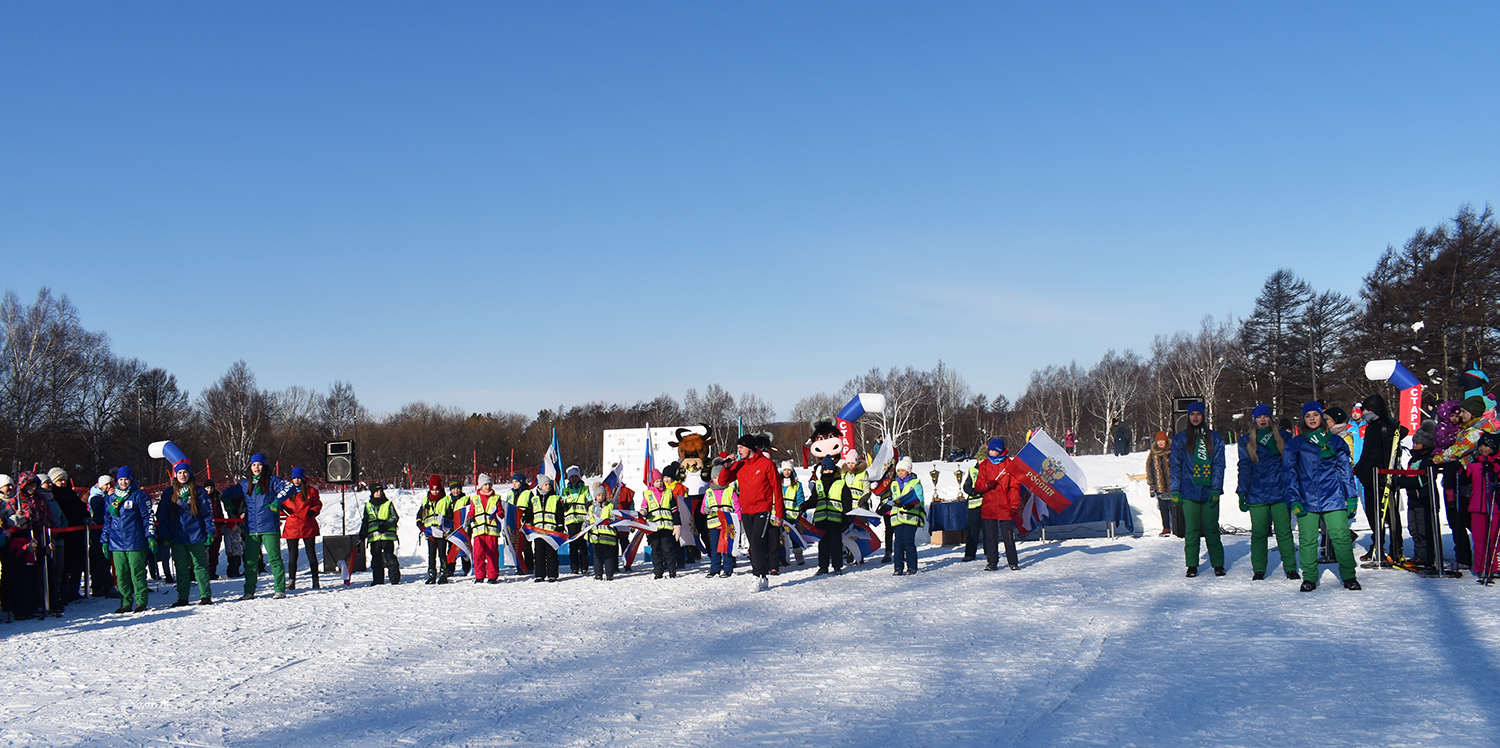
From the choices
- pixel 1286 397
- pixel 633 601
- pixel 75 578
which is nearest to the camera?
pixel 633 601

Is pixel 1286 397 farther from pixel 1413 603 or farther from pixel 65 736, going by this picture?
pixel 65 736

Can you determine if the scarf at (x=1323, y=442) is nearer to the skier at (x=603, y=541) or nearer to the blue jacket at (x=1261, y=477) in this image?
the blue jacket at (x=1261, y=477)

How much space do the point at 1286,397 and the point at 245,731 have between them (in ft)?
196

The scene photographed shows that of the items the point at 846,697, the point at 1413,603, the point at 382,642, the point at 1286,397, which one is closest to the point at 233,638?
the point at 382,642

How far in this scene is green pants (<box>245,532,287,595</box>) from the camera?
11.7 metres

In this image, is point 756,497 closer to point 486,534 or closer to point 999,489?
point 999,489

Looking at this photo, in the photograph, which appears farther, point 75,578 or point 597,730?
point 75,578

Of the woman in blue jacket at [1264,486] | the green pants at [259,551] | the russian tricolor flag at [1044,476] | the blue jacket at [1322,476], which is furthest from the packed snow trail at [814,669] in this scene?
the russian tricolor flag at [1044,476]

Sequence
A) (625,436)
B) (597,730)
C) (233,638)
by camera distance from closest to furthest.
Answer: (597,730) < (233,638) < (625,436)

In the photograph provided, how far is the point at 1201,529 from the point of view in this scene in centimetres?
990

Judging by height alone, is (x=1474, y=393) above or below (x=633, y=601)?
above

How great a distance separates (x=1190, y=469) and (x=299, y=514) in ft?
34.0

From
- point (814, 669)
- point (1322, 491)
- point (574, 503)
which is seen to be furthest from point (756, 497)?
point (1322, 491)

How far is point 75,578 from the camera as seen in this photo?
41.4ft
